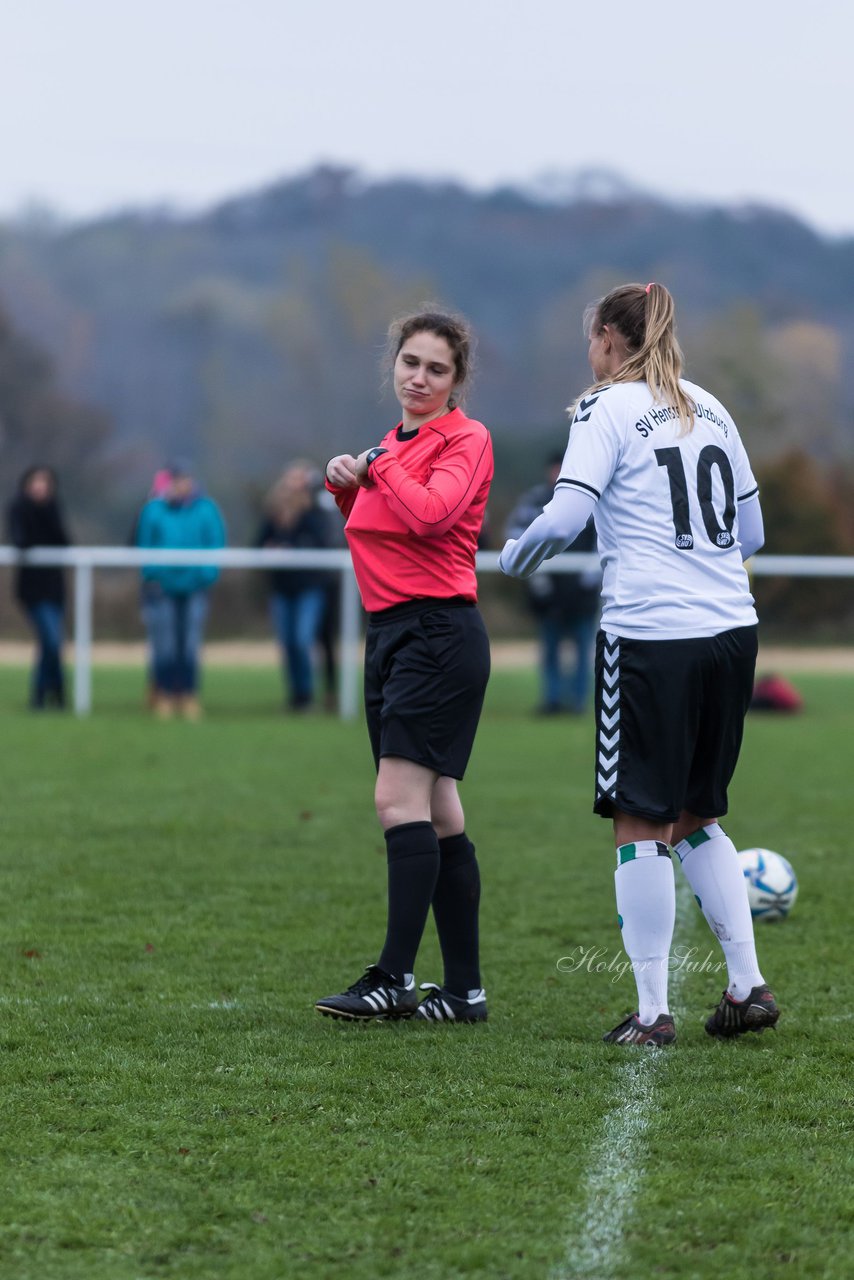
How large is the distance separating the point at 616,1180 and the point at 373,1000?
4.10 feet

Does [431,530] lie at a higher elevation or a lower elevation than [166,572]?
higher

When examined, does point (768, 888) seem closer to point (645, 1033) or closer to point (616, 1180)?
point (645, 1033)

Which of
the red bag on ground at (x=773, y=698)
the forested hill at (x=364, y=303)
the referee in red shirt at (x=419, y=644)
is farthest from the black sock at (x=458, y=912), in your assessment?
the forested hill at (x=364, y=303)

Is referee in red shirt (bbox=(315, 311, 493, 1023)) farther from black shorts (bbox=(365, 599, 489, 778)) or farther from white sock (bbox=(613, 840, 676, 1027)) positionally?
white sock (bbox=(613, 840, 676, 1027))

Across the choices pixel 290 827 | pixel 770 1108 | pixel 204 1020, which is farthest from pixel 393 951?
pixel 290 827

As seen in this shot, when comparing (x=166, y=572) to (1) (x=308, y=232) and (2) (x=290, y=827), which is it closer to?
(2) (x=290, y=827)

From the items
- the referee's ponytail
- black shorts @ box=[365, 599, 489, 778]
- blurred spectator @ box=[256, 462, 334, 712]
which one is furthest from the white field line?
blurred spectator @ box=[256, 462, 334, 712]

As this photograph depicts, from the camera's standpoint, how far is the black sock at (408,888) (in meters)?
4.31

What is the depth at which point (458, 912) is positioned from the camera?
4453 mm

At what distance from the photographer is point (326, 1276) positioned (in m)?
2.70

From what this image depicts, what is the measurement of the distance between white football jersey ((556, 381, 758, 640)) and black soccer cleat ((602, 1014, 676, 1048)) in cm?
94

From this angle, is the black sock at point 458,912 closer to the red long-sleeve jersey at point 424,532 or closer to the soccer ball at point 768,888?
the red long-sleeve jersey at point 424,532

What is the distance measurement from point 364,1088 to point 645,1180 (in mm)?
785

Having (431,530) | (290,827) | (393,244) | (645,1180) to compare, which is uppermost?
(393,244)
